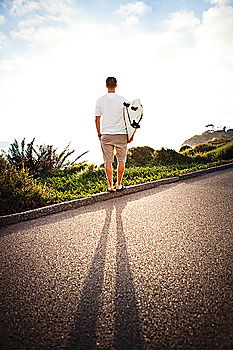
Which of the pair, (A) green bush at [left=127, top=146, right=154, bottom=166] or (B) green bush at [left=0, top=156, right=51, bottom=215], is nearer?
(B) green bush at [left=0, top=156, right=51, bottom=215]

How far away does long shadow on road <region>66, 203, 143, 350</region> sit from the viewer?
1516mm

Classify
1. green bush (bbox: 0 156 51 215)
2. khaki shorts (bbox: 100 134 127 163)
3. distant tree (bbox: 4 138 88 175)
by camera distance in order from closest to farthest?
green bush (bbox: 0 156 51 215)
khaki shorts (bbox: 100 134 127 163)
distant tree (bbox: 4 138 88 175)

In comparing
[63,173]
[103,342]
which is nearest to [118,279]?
[103,342]

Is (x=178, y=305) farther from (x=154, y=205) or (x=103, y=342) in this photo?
(x=154, y=205)

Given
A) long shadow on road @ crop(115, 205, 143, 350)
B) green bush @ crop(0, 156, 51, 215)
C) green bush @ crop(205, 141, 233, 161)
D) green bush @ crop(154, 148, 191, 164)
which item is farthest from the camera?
green bush @ crop(205, 141, 233, 161)

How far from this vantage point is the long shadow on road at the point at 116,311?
1.52m

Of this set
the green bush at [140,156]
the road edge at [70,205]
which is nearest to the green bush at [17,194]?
the road edge at [70,205]

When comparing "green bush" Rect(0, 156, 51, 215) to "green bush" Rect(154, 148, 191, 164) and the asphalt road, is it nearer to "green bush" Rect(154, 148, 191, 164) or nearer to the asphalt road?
the asphalt road

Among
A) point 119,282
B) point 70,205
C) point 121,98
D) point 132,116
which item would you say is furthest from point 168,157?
point 119,282

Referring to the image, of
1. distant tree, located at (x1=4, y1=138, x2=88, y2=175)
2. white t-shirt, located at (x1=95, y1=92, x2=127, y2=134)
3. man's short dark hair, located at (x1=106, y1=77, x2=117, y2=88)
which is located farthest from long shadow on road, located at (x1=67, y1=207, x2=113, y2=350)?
distant tree, located at (x1=4, y1=138, x2=88, y2=175)

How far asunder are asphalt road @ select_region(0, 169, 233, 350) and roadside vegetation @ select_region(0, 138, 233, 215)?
3.04 feet

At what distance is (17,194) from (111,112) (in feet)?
7.68

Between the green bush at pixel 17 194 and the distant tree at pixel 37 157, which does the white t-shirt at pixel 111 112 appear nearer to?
the green bush at pixel 17 194

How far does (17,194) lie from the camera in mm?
4543
